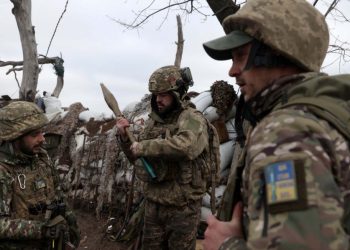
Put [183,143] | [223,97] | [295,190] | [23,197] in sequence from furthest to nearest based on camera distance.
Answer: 1. [223,97]
2. [183,143]
3. [23,197]
4. [295,190]

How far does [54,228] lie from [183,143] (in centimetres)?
147

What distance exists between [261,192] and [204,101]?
4.99 m

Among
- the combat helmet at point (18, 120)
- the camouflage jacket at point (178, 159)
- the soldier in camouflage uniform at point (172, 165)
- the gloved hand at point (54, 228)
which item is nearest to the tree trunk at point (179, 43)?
the soldier in camouflage uniform at point (172, 165)

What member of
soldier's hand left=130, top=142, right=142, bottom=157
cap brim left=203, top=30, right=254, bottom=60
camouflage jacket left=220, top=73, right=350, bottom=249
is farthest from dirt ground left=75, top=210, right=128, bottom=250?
camouflage jacket left=220, top=73, right=350, bottom=249

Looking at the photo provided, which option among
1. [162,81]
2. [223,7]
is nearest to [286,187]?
[162,81]

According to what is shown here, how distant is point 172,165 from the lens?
4.29m

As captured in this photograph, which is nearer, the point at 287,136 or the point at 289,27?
the point at 287,136

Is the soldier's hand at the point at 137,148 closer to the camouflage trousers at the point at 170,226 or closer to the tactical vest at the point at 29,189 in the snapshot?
the camouflage trousers at the point at 170,226

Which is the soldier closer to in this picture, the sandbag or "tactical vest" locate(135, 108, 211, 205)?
"tactical vest" locate(135, 108, 211, 205)

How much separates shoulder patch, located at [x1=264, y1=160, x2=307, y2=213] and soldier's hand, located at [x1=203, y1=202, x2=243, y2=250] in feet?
1.02

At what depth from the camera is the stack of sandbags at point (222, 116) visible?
600 centimetres

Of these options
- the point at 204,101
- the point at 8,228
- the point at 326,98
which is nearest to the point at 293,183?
the point at 326,98

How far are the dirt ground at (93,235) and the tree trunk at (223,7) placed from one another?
377 cm

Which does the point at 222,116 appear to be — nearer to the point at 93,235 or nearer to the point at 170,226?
the point at 170,226
